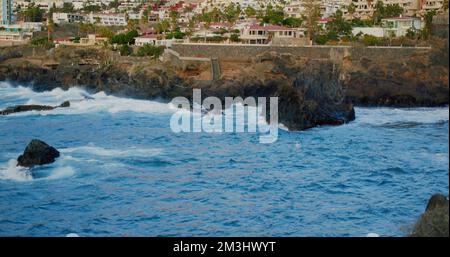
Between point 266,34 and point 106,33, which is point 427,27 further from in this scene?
point 106,33

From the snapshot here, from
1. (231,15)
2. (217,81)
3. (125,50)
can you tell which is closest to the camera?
(217,81)

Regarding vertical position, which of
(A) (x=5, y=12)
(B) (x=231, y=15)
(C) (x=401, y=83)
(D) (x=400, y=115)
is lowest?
(D) (x=400, y=115)

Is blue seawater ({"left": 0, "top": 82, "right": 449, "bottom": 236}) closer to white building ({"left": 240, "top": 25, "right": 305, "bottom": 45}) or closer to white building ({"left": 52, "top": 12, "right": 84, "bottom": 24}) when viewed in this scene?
white building ({"left": 240, "top": 25, "right": 305, "bottom": 45})

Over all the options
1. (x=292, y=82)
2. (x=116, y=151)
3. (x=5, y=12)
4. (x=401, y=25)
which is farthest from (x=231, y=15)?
(x=116, y=151)

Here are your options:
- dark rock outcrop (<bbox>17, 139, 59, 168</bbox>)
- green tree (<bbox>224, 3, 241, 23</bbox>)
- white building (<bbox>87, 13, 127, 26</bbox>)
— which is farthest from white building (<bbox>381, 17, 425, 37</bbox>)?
dark rock outcrop (<bbox>17, 139, 59, 168</bbox>)

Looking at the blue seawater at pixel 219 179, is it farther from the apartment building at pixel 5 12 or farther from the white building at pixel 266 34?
the apartment building at pixel 5 12

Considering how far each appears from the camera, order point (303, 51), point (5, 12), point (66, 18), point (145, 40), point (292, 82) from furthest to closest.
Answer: point (66, 18)
point (5, 12)
point (145, 40)
point (303, 51)
point (292, 82)

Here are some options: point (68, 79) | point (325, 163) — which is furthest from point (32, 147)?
point (68, 79)
